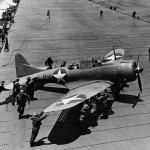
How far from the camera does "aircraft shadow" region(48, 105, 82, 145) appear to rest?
13703 millimetres

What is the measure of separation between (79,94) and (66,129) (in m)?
2.31

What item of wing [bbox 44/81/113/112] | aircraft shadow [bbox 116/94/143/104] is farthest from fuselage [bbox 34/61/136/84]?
aircraft shadow [bbox 116/94/143/104]

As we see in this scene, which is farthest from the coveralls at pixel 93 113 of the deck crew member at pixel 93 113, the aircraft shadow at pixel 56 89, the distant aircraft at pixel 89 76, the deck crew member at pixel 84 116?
the aircraft shadow at pixel 56 89

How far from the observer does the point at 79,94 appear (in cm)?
1556

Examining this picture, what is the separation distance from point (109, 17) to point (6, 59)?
30.9m

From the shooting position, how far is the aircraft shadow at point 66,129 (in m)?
13.7

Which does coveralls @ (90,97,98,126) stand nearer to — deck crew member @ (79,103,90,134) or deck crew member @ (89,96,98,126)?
deck crew member @ (89,96,98,126)

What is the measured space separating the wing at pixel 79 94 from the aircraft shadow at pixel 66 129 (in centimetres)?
129

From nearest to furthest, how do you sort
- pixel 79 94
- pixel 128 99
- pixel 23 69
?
1. pixel 79 94
2. pixel 128 99
3. pixel 23 69

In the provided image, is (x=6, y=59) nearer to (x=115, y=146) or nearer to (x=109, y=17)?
(x=115, y=146)

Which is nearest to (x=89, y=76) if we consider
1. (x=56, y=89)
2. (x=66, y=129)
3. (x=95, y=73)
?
(x=95, y=73)

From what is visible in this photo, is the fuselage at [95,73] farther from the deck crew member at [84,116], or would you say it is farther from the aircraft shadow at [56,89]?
the deck crew member at [84,116]

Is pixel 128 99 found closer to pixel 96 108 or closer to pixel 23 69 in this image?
pixel 96 108

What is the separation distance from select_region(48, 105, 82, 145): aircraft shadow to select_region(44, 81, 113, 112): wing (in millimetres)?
1292
